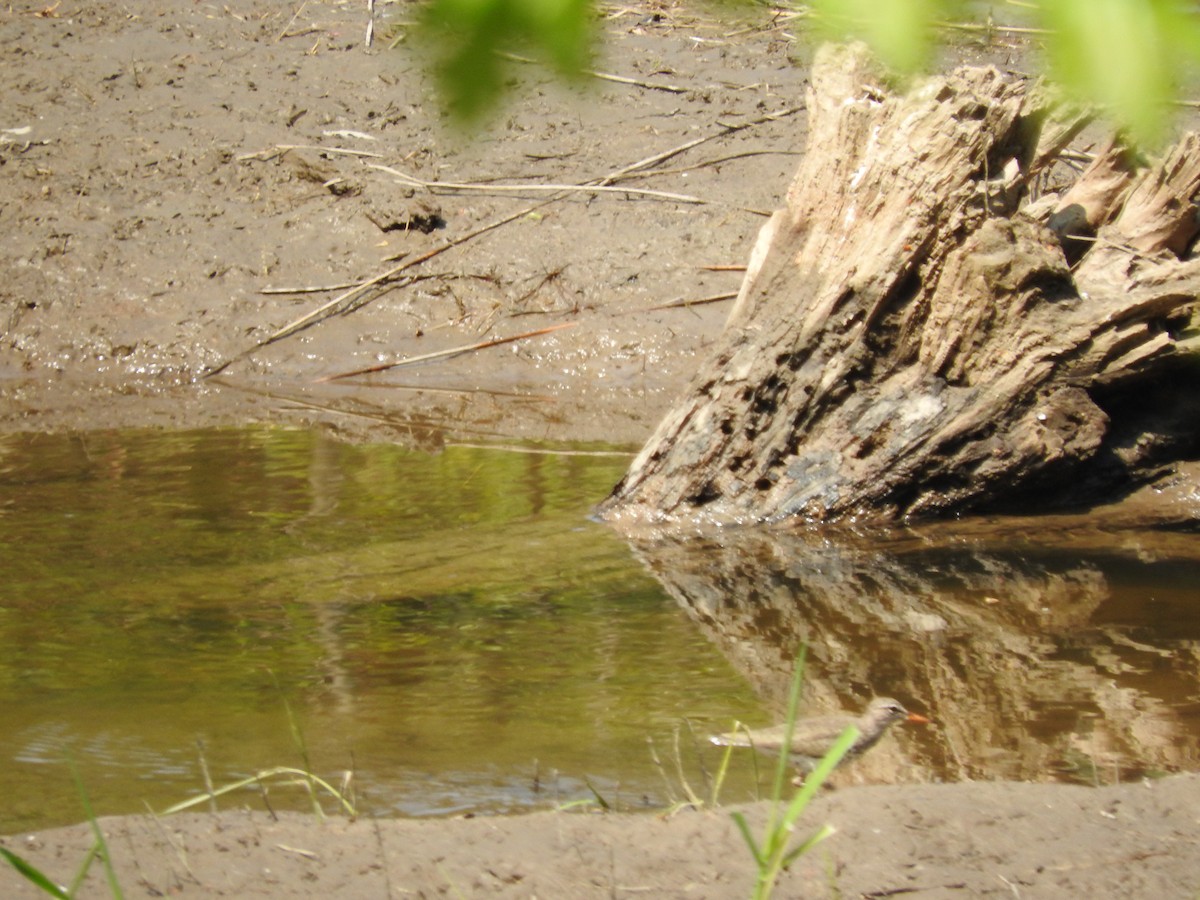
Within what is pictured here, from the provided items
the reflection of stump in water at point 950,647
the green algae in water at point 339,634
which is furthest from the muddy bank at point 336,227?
the reflection of stump in water at point 950,647

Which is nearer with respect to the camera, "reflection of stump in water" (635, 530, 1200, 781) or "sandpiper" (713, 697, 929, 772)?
"sandpiper" (713, 697, 929, 772)

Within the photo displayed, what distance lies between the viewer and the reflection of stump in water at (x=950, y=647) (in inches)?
123

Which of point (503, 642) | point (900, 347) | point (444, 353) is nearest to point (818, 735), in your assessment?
point (503, 642)

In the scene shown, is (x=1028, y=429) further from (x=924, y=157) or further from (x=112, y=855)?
(x=112, y=855)

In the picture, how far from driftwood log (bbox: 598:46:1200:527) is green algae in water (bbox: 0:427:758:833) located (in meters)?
0.61

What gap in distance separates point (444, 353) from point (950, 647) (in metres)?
4.19

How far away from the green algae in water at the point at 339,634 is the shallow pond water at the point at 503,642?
0.01m

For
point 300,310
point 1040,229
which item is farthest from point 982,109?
point 300,310

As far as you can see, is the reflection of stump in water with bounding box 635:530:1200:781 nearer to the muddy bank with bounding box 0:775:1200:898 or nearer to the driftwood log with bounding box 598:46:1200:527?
the driftwood log with bounding box 598:46:1200:527

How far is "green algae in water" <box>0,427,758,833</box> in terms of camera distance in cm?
302

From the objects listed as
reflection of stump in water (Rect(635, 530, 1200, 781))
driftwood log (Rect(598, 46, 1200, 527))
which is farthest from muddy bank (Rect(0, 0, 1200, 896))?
reflection of stump in water (Rect(635, 530, 1200, 781))

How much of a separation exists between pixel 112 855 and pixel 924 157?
10.9 feet

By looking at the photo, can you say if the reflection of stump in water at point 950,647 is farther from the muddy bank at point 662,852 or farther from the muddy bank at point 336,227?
the muddy bank at point 336,227

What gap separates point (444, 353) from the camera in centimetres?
746
